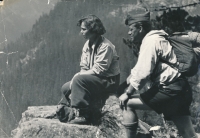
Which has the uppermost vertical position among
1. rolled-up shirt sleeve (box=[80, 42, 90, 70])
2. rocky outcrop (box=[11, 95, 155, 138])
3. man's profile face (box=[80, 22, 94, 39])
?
man's profile face (box=[80, 22, 94, 39])

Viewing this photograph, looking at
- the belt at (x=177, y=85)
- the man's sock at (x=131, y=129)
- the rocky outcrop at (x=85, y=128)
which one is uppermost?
the belt at (x=177, y=85)

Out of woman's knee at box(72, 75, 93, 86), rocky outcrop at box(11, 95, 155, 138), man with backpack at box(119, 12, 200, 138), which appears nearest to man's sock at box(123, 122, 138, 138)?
man with backpack at box(119, 12, 200, 138)

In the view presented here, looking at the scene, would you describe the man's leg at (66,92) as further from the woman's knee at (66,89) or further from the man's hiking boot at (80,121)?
the man's hiking boot at (80,121)

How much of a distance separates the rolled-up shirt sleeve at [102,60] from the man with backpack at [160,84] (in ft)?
2.45

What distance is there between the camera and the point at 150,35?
13.7 feet

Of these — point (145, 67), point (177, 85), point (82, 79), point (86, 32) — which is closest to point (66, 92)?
point (82, 79)

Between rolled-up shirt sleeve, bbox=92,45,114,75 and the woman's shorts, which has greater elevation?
rolled-up shirt sleeve, bbox=92,45,114,75

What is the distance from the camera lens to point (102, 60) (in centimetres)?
483

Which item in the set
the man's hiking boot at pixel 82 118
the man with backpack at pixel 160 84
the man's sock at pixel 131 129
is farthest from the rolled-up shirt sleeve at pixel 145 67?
the man's hiking boot at pixel 82 118

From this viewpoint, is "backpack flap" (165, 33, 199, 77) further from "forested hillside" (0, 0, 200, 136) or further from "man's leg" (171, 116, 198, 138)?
"forested hillside" (0, 0, 200, 136)

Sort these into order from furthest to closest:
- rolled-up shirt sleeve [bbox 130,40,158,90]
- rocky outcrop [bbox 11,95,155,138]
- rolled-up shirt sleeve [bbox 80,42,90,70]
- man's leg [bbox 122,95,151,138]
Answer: rolled-up shirt sleeve [bbox 80,42,90,70], rocky outcrop [bbox 11,95,155,138], man's leg [bbox 122,95,151,138], rolled-up shirt sleeve [bbox 130,40,158,90]

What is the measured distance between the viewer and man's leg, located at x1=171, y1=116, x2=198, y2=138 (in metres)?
4.02

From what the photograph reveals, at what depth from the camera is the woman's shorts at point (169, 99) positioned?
13.4 ft

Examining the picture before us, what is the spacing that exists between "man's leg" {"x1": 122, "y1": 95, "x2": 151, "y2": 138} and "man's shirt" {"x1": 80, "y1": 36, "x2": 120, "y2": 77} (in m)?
0.78
